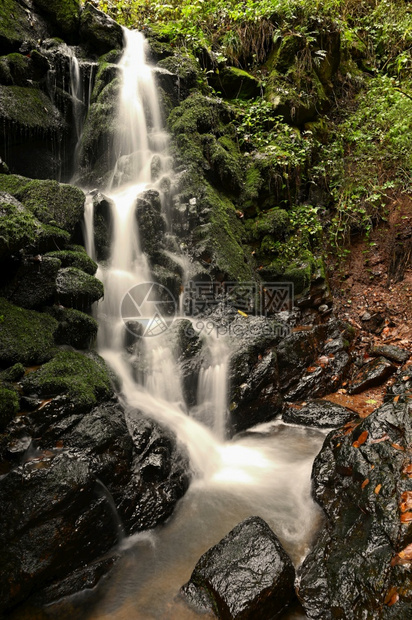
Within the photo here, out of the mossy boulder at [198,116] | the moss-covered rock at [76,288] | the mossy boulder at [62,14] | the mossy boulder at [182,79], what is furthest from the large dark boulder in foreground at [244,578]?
the mossy boulder at [62,14]

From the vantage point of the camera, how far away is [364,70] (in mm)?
11141

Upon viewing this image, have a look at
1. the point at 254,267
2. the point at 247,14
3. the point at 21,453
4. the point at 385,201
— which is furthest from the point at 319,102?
the point at 21,453

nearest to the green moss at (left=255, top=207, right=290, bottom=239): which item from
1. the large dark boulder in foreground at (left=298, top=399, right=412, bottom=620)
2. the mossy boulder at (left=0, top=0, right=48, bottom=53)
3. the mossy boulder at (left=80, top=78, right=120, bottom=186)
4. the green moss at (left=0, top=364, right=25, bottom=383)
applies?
the mossy boulder at (left=80, top=78, right=120, bottom=186)

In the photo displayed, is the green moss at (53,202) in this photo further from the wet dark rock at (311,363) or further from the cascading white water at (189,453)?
the wet dark rock at (311,363)

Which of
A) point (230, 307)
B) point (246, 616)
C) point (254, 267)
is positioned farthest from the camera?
point (254, 267)

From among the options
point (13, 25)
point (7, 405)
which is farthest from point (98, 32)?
point (7, 405)

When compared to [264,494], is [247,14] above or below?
above

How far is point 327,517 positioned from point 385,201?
22.9 ft

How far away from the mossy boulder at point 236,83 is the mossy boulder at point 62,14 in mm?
3604

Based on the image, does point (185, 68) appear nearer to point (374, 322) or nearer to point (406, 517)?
point (374, 322)

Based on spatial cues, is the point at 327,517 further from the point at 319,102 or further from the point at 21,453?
the point at 319,102

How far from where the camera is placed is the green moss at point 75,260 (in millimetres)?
5172

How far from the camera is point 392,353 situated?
5969 mm

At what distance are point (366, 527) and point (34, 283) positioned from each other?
14.5 feet
